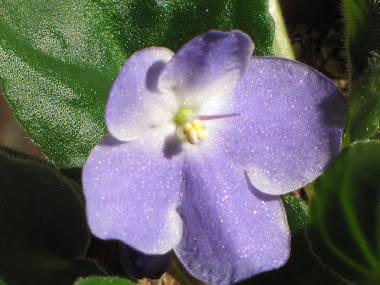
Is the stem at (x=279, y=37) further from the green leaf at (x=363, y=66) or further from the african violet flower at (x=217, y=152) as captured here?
the african violet flower at (x=217, y=152)

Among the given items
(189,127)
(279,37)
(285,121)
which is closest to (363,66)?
(279,37)

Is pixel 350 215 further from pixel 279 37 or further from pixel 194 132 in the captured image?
pixel 279 37

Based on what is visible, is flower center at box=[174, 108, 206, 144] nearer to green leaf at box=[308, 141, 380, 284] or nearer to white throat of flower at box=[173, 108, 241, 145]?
white throat of flower at box=[173, 108, 241, 145]

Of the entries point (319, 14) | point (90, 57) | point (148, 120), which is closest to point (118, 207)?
point (148, 120)

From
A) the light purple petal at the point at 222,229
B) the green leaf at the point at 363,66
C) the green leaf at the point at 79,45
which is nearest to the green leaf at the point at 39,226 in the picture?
the green leaf at the point at 79,45

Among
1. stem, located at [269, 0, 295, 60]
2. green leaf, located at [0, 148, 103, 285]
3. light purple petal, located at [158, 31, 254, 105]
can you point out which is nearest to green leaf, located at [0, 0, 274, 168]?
green leaf, located at [0, 148, 103, 285]
